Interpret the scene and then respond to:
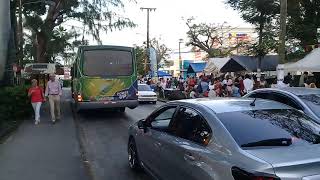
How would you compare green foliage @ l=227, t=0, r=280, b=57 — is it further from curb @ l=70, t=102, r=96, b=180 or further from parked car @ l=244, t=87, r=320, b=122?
parked car @ l=244, t=87, r=320, b=122

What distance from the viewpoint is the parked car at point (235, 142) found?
4.42m

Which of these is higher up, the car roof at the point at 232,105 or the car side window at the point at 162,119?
the car roof at the point at 232,105

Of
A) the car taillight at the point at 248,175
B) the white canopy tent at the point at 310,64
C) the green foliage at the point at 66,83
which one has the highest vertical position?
the white canopy tent at the point at 310,64

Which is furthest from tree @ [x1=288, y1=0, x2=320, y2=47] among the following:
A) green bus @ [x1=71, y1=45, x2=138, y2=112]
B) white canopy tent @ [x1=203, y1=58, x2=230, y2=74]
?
green bus @ [x1=71, y1=45, x2=138, y2=112]

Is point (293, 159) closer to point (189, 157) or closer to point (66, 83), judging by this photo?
point (189, 157)

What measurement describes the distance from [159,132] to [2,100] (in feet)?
34.8

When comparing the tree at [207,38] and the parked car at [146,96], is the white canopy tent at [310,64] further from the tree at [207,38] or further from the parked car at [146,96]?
the tree at [207,38]

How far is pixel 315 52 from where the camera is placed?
23062 millimetres

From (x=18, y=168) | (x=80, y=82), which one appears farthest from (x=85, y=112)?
(x=18, y=168)


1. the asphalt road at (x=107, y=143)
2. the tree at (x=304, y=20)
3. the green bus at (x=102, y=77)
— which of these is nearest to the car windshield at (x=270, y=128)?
the asphalt road at (x=107, y=143)

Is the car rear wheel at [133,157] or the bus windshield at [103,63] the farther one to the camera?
the bus windshield at [103,63]

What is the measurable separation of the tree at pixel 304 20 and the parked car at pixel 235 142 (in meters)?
30.8

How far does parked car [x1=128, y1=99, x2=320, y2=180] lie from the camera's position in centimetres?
442

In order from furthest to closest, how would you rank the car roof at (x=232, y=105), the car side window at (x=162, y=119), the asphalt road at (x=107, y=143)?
the asphalt road at (x=107, y=143)
the car side window at (x=162, y=119)
the car roof at (x=232, y=105)
